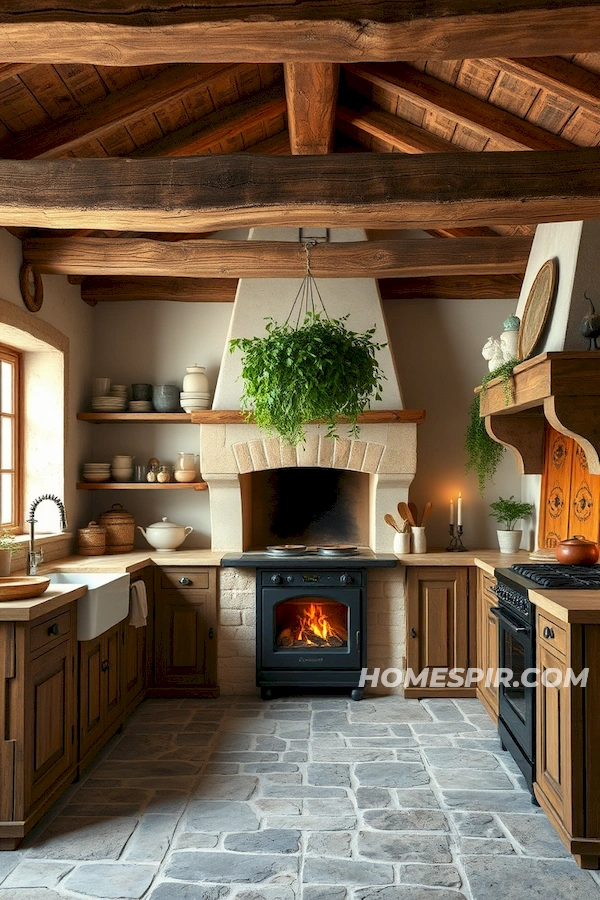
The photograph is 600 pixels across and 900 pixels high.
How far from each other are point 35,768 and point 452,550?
3113mm

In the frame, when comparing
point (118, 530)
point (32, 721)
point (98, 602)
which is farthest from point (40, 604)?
point (118, 530)

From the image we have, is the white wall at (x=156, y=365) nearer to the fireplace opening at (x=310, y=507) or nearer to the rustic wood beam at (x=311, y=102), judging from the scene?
the fireplace opening at (x=310, y=507)

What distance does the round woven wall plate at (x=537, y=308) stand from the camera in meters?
3.91

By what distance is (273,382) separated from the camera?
378 cm

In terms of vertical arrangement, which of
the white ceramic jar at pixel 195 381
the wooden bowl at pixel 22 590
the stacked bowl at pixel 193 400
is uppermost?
the white ceramic jar at pixel 195 381

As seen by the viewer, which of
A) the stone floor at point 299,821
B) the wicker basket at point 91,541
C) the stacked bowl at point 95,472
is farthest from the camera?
the stacked bowl at point 95,472

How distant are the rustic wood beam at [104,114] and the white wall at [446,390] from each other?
2320mm

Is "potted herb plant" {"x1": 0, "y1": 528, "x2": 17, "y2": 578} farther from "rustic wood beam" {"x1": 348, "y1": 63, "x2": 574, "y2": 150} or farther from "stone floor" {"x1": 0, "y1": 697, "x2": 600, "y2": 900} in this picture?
"rustic wood beam" {"x1": 348, "y1": 63, "x2": 574, "y2": 150}

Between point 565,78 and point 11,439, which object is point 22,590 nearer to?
point 11,439

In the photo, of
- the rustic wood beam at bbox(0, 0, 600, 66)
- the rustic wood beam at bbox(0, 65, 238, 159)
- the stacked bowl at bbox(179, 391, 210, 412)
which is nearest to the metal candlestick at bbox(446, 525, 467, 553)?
the stacked bowl at bbox(179, 391, 210, 412)

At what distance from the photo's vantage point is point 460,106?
386cm

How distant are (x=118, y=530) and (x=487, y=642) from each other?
8.23ft

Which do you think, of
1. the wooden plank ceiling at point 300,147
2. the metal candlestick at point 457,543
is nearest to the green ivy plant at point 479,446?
the metal candlestick at point 457,543

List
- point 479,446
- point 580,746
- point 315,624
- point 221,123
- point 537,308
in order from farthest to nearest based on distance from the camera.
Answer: point 479,446, point 315,624, point 221,123, point 537,308, point 580,746
